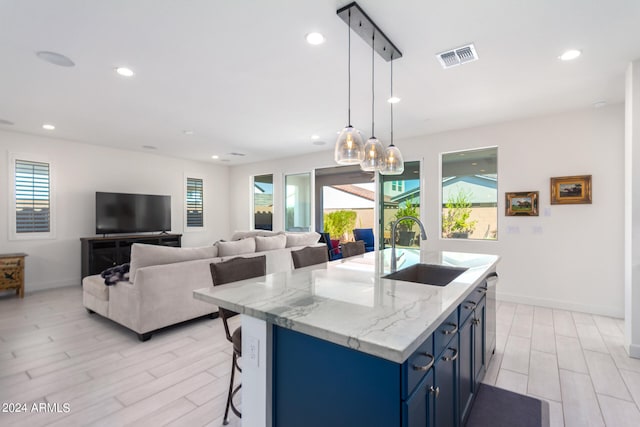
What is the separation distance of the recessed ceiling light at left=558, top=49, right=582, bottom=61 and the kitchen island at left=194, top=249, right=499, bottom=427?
2269mm

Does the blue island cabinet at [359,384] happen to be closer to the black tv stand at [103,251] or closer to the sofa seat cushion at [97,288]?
the sofa seat cushion at [97,288]

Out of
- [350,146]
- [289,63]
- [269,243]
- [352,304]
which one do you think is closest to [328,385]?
[352,304]

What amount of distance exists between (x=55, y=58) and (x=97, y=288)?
8.10 feet

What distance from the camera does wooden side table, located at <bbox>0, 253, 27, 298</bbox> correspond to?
444cm

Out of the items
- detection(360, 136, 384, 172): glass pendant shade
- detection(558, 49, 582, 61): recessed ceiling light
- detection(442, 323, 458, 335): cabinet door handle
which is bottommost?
detection(442, 323, 458, 335): cabinet door handle

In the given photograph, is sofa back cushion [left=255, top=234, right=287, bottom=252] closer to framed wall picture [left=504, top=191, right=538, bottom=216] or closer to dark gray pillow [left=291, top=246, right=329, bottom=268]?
dark gray pillow [left=291, top=246, right=329, bottom=268]

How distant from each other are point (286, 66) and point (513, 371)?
3368 mm

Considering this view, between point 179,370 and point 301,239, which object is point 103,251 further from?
point 179,370

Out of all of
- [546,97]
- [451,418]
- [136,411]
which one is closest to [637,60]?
[546,97]

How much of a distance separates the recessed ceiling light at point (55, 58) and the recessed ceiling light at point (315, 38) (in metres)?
2.18

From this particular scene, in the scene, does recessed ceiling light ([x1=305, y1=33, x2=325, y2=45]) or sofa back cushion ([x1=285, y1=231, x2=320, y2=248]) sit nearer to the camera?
recessed ceiling light ([x1=305, y1=33, x2=325, y2=45])

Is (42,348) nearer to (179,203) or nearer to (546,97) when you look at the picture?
(179,203)

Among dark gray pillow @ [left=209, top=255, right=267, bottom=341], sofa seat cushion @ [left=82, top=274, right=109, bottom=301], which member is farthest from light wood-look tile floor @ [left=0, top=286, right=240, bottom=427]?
dark gray pillow @ [left=209, top=255, right=267, bottom=341]

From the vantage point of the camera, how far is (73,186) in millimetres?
5664
